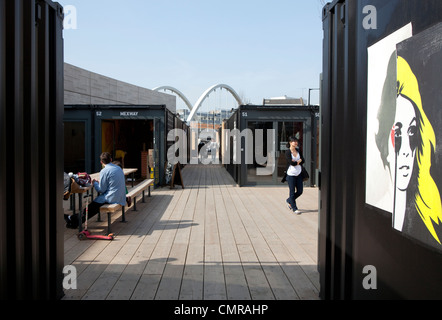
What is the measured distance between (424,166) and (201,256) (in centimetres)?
347

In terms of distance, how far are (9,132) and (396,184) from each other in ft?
8.14

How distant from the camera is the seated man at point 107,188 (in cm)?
623

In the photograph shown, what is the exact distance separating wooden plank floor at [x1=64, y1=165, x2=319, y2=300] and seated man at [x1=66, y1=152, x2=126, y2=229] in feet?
1.11

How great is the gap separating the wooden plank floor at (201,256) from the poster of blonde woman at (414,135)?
177 cm

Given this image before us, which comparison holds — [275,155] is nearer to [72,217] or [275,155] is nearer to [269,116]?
[269,116]

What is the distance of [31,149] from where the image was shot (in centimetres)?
278

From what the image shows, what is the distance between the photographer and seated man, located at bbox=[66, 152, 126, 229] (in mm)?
6234

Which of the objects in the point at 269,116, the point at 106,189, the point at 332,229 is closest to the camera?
the point at 332,229

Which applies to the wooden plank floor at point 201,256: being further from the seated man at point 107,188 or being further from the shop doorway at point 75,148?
the shop doorway at point 75,148

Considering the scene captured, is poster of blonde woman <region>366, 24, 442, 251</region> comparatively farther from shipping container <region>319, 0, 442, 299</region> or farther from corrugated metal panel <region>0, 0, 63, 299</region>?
corrugated metal panel <region>0, 0, 63, 299</region>

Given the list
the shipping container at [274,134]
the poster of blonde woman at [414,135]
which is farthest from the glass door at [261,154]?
the poster of blonde woman at [414,135]

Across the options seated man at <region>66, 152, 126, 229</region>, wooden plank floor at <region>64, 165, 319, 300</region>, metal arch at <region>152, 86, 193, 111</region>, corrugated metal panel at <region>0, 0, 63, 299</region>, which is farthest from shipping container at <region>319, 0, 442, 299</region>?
metal arch at <region>152, 86, 193, 111</region>
